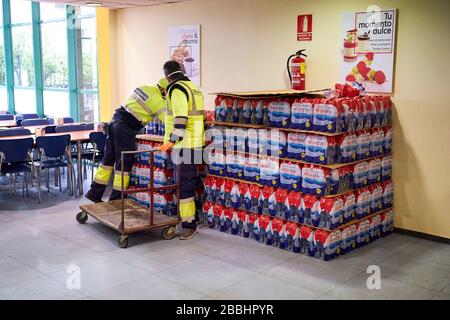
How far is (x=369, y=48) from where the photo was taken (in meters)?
5.54

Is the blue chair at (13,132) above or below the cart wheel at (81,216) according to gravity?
above

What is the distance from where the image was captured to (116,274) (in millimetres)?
4383

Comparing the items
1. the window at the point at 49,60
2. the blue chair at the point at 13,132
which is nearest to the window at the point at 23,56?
the window at the point at 49,60

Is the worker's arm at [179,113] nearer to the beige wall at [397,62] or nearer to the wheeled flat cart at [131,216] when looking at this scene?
the wheeled flat cart at [131,216]

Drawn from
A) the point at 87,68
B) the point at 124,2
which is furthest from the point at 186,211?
the point at 87,68

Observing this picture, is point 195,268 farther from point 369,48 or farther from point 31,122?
point 31,122

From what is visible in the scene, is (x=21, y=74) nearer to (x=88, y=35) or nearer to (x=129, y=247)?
(x=88, y=35)

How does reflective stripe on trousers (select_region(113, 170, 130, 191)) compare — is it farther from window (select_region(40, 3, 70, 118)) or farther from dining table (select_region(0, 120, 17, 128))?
window (select_region(40, 3, 70, 118))

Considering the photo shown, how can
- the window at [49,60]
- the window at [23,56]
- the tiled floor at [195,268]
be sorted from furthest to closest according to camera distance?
the window at [23,56], the window at [49,60], the tiled floor at [195,268]

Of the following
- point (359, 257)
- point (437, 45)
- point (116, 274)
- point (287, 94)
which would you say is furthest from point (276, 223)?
point (437, 45)

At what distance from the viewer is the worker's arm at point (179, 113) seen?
523 cm

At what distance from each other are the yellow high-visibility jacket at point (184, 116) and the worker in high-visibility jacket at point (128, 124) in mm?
437

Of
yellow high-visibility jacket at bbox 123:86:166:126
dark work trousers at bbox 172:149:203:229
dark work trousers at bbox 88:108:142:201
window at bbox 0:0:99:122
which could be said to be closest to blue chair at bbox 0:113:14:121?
window at bbox 0:0:99:122

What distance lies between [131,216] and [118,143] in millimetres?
951
